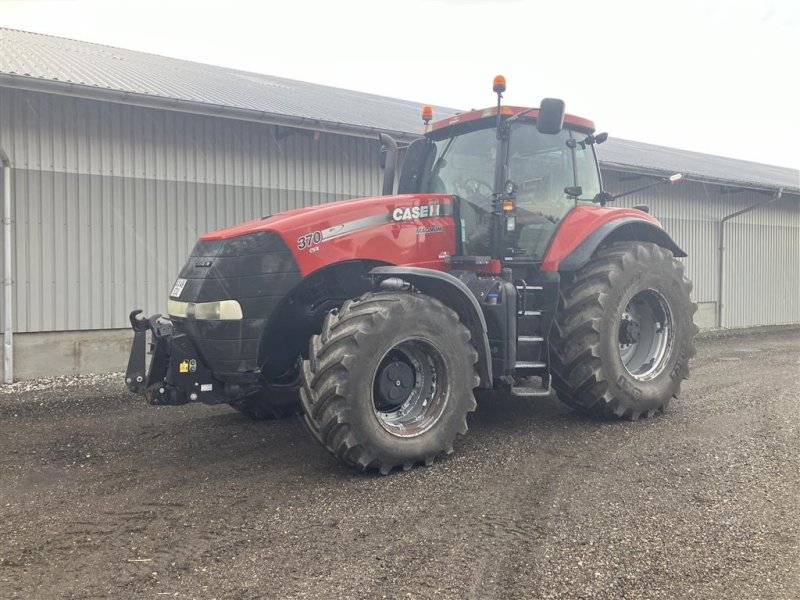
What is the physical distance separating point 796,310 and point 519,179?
1516 centimetres

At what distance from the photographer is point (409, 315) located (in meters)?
4.19

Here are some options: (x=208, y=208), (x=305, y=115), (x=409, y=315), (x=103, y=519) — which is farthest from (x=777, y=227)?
(x=103, y=519)

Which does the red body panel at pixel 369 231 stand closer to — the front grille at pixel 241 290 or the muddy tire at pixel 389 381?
the front grille at pixel 241 290

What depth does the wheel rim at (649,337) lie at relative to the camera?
586cm

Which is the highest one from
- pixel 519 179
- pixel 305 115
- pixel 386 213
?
pixel 305 115

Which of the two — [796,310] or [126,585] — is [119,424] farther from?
[796,310]

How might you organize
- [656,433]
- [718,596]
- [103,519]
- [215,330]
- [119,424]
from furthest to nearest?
[119,424] < [656,433] < [215,330] < [103,519] < [718,596]

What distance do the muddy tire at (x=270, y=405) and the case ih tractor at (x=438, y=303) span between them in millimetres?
17

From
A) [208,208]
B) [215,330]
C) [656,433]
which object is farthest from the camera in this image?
[208,208]

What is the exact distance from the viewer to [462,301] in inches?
181

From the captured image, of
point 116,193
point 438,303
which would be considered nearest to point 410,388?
point 438,303

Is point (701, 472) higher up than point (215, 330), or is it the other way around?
point (215, 330)

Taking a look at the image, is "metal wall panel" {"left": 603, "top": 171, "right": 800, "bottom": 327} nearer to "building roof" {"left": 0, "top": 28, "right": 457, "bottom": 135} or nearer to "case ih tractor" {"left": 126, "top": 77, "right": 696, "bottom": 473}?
"building roof" {"left": 0, "top": 28, "right": 457, "bottom": 135}

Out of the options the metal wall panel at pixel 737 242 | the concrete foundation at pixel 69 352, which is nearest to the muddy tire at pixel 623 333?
the concrete foundation at pixel 69 352
